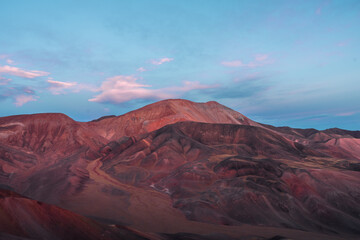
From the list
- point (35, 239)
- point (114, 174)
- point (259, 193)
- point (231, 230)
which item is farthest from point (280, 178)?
point (35, 239)

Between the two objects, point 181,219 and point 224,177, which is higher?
point 224,177

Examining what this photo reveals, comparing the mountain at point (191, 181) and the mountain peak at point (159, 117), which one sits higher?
the mountain peak at point (159, 117)

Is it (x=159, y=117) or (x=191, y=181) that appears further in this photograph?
(x=159, y=117)

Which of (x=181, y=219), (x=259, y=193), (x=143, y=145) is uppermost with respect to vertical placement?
(x=143, y=145)

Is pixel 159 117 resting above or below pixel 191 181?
above

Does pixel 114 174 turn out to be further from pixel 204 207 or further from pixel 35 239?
pixel 35 239

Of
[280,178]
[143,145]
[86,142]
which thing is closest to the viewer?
[280,178]

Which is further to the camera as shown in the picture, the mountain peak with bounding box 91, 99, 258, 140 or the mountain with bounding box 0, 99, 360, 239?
the mountain peak with bounding box 91, 99, 258, 140

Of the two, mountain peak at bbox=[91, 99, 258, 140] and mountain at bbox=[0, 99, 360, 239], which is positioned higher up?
mountain peak at bbox=[91, 99, 258, 140]
